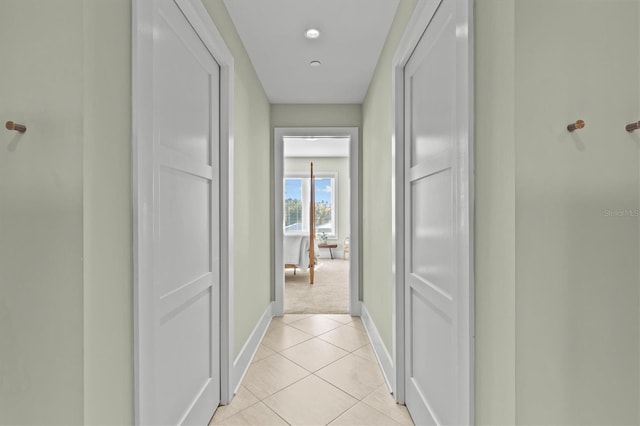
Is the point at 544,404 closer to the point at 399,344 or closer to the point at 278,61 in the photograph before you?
the point at 399,344

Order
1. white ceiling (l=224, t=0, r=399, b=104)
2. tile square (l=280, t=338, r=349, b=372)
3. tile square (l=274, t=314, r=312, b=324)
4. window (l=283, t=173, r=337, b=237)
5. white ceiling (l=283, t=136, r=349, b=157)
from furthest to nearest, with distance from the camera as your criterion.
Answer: window (l=283, t=173, r=337, b=237) → white ceiling (l=283, t=136, r=349, b=157) → tile square (l=274, t=314, r=312, b=324) → tile square (l=280, t=338, r=349, b=372) → white ceiling (l=224, t=0, r=399, b=104)

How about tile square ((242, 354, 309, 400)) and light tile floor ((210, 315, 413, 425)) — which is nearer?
light tile floor ((210, 315, 413, 425))

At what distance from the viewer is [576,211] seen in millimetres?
800

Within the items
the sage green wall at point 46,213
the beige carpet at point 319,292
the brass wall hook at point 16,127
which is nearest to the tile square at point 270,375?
the beige carpet at point 319,292

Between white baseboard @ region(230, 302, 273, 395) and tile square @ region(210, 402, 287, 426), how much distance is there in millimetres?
200

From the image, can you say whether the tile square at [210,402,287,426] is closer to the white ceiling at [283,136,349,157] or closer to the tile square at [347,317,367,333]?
the tile square at [347,317,367,333]

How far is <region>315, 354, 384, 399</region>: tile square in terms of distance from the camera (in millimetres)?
2138

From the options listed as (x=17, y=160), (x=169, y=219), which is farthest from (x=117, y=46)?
(x=169, y=219)

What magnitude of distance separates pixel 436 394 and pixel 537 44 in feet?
4.67

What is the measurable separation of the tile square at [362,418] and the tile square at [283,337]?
3.33ft

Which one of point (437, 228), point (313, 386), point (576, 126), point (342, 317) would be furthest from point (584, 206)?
point (342, 317)

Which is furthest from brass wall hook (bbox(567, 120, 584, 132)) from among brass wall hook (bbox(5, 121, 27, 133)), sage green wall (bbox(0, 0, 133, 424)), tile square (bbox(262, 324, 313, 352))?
tile square (bbox(262, 324, 313, 352))

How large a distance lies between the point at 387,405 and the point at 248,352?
1.11 m

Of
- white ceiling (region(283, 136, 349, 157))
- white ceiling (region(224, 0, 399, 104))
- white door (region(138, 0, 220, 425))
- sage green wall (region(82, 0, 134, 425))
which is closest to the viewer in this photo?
sage green wall (region(82, 0, 134, 425))
